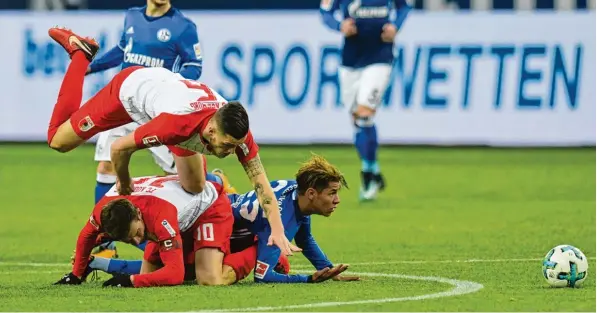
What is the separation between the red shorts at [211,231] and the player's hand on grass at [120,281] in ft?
1.92

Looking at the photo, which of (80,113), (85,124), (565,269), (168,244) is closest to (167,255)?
(168,244)

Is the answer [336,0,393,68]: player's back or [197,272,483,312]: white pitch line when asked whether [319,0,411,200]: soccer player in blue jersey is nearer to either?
[336,0,393,68]: player's back

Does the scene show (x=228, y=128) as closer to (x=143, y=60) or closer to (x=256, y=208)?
(x=256, y=208)

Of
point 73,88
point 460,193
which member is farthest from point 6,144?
point 73,88

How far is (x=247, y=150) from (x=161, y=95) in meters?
0.81

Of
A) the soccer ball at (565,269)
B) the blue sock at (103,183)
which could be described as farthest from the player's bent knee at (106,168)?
the soccer ball at (565,269)

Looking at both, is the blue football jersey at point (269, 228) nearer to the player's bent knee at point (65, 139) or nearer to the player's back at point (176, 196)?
the player's back at point (176, 196)

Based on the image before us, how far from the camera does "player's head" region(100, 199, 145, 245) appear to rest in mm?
8625

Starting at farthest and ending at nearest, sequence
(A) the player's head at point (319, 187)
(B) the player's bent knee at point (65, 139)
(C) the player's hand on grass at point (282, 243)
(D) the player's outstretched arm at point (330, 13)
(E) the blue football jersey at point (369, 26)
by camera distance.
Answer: (D) the player's outstretched arm at point (330, 13), (E) the blue football jersey at point (369, 26), (B) the player's bent knee at point (65, 139), (A) the player's head at point (319, 187), (C) the player's hand on grass at point (282, 243)

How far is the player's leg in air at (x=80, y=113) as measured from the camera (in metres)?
9.62

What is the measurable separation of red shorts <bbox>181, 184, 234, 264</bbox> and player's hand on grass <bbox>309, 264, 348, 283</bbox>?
63 centimetres

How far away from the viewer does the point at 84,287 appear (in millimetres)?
8914

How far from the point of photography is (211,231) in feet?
30.3

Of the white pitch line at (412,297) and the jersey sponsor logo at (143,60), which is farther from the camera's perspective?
the jersey sponsor logo at (143,60)
